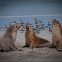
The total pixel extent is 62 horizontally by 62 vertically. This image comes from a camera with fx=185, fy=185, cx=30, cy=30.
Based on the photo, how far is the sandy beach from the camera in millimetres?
2461

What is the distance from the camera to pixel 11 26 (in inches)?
147

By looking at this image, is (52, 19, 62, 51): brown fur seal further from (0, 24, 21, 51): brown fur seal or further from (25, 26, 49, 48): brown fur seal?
(0, 24, 21, 51): brown fur seal

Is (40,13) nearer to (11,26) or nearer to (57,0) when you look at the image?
(57,0)

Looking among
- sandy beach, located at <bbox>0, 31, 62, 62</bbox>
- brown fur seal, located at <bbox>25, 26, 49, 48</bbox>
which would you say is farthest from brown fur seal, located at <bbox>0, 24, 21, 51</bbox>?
brown fur seal, located at <bbox>25, 26, 49, 48</bbox>

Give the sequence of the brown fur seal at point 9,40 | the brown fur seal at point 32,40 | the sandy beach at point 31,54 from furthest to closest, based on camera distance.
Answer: the brown fur seal at point 32,40 → the brown fur seal at point 9,40 → the sandy beach at point 31,54

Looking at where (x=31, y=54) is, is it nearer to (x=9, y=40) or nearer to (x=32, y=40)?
(x=9, y=40)

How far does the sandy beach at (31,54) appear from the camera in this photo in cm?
246

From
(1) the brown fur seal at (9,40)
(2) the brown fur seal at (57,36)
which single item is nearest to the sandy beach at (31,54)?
(2) the brown fur seal at (57,36)

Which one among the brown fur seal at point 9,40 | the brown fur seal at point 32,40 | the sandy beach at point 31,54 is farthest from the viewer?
the brown fur seal at point 32,40

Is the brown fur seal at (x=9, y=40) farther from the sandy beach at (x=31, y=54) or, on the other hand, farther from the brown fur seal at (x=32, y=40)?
the brown fur seal at (x=32, y=40)

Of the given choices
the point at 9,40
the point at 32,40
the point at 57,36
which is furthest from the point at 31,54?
the point at 32,40

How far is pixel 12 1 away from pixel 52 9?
0.64 m

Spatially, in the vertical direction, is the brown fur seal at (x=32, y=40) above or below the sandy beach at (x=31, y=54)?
above

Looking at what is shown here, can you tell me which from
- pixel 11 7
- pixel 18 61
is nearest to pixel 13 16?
pixel 11 7
